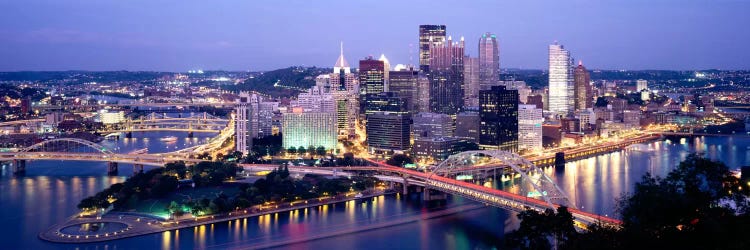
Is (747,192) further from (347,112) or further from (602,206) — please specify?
(347,112)

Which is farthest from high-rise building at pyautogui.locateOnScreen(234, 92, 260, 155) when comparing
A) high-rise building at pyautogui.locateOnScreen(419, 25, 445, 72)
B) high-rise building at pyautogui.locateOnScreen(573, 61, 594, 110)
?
high-rise building at pyautogui.locateOnScreen(573, 61, 594, 110)

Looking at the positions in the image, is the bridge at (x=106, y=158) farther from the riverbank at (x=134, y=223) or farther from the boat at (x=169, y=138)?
the boat at (x=169, y=138)

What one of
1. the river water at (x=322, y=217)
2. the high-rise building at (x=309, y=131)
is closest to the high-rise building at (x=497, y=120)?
the river water at (x=322, y=217)

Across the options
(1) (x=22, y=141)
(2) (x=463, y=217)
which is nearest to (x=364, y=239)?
(2) (x=463, y=217)

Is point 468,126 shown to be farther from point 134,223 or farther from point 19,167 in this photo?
point 134,223

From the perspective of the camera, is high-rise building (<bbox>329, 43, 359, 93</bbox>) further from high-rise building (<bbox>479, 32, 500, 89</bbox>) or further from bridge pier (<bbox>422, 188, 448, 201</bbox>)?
bridge pier (<bbox>422, 188, 448, 201</bbox>)

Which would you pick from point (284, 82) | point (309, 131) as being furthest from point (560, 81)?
point (284, 82)
